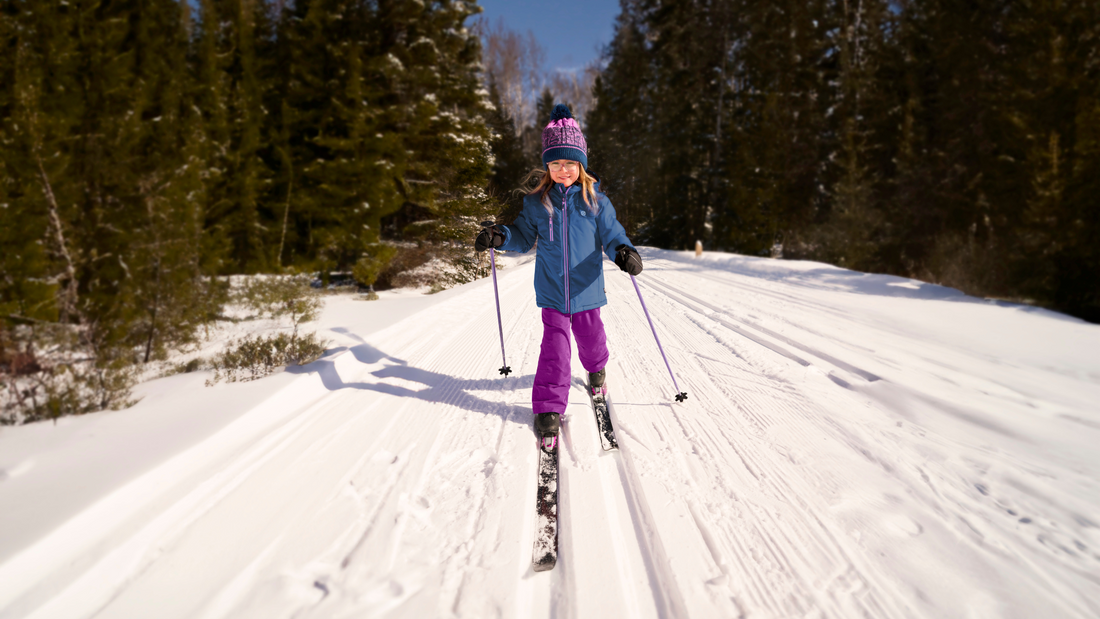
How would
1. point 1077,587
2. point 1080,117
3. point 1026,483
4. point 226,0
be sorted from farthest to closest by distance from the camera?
point 226,0 < point 1080,117 < point 1026,483 < point 1077,587

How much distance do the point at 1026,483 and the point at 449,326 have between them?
5434 mm

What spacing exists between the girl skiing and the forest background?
3.03m

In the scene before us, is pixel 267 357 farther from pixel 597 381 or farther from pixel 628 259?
pixel 628 259

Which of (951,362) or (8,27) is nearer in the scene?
(951,362)

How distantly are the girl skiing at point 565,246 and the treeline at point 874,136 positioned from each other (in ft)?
27.3

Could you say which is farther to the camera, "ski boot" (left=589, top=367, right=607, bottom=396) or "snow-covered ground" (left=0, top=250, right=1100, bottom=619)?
"ski boot" (left=589, top=367, right=607, bottom=396)

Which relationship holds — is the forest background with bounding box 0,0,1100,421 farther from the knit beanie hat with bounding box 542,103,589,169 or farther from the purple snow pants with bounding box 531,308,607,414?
the knit beanie hat with bounding box 542,103,589,169

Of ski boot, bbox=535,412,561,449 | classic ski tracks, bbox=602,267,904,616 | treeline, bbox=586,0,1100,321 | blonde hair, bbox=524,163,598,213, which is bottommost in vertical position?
classic ski tracks, bbox=602,267,904,616

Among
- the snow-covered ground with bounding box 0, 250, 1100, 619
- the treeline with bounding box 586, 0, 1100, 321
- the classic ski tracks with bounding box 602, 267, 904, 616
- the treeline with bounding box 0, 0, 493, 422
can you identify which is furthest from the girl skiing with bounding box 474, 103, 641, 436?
the treeline with bounding box 586, 0, 1100, 321

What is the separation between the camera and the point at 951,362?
424 centimetres

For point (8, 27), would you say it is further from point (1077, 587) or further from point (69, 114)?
point (1077, 587)

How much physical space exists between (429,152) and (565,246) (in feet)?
37.1

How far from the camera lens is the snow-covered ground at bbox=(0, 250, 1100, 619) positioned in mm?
1614

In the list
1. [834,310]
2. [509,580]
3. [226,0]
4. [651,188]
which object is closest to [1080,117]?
[834,310]
